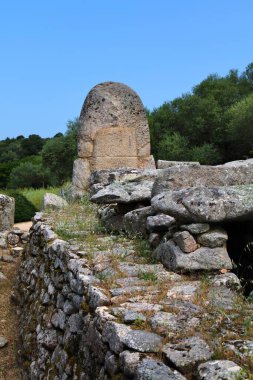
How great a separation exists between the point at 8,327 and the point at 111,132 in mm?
5760

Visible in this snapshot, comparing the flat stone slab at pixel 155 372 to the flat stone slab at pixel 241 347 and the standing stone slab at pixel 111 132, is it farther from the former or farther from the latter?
the standing stone slab at pixel 111 132

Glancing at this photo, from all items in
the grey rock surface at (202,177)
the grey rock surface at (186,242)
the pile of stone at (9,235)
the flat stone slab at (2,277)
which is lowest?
the flat stone slab at (2,277)

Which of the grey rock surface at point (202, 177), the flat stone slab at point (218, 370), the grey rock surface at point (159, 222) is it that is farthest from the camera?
the grey rock surface at point (202, 177)

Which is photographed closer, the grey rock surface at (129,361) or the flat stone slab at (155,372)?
the flat stone slab at (155,372)

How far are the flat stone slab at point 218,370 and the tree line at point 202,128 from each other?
21.7m

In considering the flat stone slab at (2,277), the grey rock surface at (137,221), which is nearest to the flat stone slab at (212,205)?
the grey rock surface at (137,221)

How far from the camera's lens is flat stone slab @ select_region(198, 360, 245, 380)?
111 inches

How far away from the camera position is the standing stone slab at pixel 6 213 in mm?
12531

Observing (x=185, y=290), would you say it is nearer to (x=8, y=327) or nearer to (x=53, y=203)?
(x=8, y=327)

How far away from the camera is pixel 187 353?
313 centimetres

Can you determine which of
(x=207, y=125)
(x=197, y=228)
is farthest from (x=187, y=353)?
(x=207, y=125)

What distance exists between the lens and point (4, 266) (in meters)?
10.7

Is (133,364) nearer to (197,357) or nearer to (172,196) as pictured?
(197,357)

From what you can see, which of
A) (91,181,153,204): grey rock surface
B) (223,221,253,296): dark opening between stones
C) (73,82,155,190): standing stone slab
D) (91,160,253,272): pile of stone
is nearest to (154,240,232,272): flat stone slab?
(91,160,253,272): pile of stone
